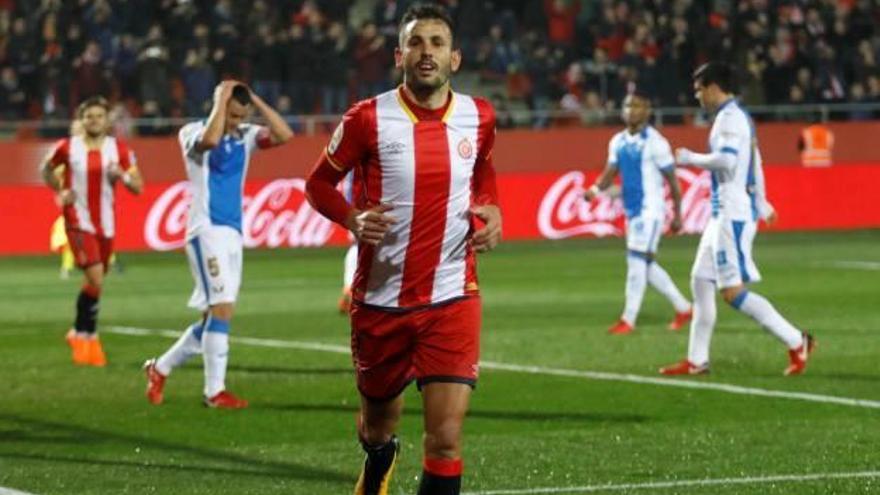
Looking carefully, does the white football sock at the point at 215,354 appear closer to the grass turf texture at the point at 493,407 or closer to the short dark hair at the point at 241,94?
the grass turf texture at the point at 493,407

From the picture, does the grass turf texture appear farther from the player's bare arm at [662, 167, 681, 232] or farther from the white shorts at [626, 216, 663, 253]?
the player's bare arm at [662, 167, 681, 232]

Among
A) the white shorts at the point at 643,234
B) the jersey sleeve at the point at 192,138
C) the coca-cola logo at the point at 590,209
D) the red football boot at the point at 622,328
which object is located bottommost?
the coca-cola logo at the point at 590,209

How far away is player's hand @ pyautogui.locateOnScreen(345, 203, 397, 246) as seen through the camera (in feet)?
25.6

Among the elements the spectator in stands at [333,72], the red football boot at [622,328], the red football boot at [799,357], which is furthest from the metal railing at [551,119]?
the red football boot at [799,357]

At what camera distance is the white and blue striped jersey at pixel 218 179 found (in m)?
13.5

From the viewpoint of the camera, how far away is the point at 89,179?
17.0 metres

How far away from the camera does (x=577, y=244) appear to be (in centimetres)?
3200

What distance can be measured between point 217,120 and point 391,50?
21.9 metres

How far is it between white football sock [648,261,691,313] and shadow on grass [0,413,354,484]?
7.91 meters

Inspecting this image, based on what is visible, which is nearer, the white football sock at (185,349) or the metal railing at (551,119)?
the white football sock at (185,349)

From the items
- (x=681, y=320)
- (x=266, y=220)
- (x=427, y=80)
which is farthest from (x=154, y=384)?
(x=266, y=220)

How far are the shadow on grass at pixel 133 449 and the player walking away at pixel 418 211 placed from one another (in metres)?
2.02

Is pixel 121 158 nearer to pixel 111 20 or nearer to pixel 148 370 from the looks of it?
pixel 148 370

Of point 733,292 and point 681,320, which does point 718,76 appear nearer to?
point 733,292
